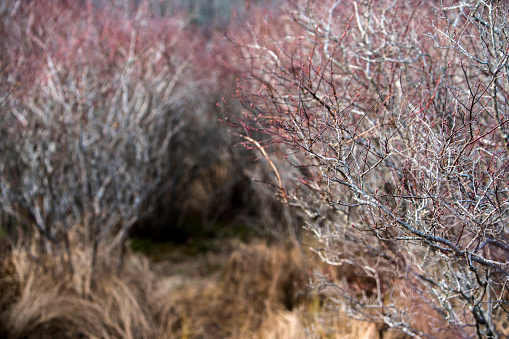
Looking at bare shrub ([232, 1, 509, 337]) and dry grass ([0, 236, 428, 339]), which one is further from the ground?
bare shrub ([232, 1, 509, 337])

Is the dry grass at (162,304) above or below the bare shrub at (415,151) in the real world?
below

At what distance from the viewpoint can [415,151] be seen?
6.64 feet

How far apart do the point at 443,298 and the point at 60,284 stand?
10.7 feet

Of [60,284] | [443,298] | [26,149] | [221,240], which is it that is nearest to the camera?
[443,298]

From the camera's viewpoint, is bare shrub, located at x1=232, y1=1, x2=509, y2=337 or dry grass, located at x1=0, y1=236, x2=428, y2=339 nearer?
bare shrub, located at x1=232, y1=1, x2=509, y2=337

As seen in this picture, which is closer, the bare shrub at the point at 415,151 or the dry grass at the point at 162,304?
the bare shrub at the point at 415,151

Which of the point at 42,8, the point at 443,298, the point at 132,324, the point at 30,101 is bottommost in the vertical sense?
the point at 132,324

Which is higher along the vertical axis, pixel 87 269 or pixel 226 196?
pixel 226 196

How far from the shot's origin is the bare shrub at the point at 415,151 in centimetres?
189

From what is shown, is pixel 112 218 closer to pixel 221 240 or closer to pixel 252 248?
pixel 252 248

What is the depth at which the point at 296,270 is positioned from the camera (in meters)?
4.69

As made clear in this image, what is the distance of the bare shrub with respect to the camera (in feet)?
6.20

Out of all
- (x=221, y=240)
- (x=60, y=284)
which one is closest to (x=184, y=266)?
(x=221, y=240)

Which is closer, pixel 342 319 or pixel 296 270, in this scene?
pixel 342 319
